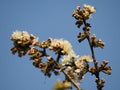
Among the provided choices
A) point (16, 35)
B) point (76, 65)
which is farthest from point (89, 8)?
point (16, 35)

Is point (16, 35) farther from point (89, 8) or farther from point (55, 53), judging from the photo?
point (89, 8)

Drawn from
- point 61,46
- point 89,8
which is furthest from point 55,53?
point 89,8

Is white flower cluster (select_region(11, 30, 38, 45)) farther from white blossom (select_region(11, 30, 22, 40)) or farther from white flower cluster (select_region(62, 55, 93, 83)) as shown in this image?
white flower cluster (select_region(62, 55, 93, 83))

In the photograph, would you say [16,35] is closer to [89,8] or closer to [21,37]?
[21,37]

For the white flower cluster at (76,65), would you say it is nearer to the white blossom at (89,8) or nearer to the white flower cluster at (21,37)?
the white flower cluster at (21,37)

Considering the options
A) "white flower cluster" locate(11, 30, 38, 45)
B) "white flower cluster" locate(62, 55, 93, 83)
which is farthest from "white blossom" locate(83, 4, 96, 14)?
"white flower cluster" locate(11, 30, 38, 45)

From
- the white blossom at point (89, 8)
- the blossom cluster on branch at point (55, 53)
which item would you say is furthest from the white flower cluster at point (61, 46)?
the white blossom at point (89, 8)

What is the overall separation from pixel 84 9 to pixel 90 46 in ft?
4.42

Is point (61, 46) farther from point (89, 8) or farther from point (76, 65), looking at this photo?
point (89, 8)

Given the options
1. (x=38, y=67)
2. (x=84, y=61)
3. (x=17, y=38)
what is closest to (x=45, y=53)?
(x=38, y=67)

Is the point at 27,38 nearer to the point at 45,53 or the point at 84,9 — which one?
the point at 45,53

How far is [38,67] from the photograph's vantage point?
5488mm

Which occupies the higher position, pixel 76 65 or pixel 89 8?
pixel 89 8

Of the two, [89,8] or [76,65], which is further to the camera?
[89,8]
